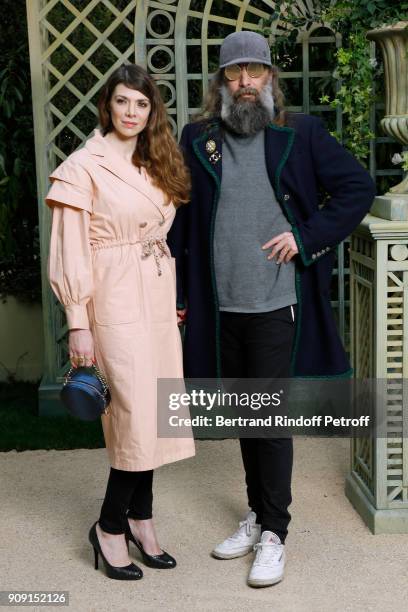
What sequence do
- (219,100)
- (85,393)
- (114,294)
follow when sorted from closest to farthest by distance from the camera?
(85,393) → (114,294) → (219,100)

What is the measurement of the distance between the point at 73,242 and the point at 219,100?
816mm

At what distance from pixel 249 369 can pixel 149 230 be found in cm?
63

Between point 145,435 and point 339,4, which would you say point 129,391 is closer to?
point 145,435

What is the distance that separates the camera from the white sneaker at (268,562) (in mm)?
3439

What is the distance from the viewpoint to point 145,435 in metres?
3.38

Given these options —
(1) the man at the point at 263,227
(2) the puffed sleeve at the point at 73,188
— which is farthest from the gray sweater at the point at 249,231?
(2) the puffed sleeve at the point at 73,188

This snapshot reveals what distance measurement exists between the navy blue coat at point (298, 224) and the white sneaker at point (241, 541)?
24.2 inches

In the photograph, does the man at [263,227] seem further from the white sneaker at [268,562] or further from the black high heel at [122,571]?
the black high heel at [122,571]

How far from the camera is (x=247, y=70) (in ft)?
11.4

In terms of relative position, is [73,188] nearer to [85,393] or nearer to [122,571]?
[85,393]

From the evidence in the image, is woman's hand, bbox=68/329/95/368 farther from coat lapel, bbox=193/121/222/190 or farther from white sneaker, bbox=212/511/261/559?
white sneaker, bbox=212/511/261/559

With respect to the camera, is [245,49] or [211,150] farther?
[211,150]

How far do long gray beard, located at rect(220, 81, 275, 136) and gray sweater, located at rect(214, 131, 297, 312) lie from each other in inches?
2.5

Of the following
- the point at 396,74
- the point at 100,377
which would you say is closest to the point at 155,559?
the point at 100,377
